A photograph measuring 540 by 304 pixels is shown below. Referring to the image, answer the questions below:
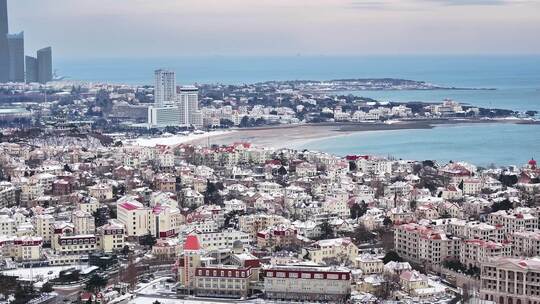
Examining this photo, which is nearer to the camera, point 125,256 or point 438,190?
point 125,256

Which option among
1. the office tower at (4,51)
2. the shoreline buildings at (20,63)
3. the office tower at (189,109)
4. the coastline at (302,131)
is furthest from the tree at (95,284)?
the office tower at (4,51)

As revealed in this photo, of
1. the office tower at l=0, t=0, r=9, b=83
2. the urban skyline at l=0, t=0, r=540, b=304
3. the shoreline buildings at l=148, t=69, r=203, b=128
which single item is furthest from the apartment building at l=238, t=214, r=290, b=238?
the office tower at l=0, t=0, r=9, b=83

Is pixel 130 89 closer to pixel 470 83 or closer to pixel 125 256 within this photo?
pixel 470 83

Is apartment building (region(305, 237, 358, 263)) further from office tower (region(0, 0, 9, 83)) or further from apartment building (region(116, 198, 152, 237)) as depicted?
office tower (region(0, 0, 9, 83))

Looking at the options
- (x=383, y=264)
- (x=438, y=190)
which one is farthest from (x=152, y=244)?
(x=438, y=190)

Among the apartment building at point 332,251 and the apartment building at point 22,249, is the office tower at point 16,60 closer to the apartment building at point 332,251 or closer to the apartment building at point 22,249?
the apartment building at point 22,249

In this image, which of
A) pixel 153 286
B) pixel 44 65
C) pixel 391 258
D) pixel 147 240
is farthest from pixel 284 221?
pixel 44 65
